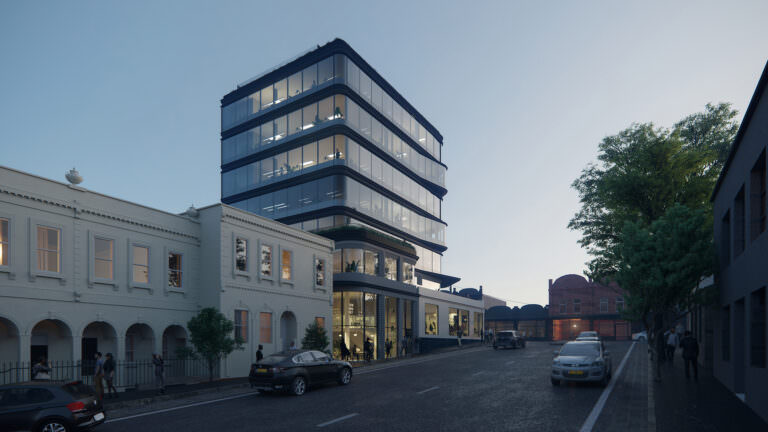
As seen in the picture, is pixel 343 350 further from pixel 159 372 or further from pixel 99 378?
pixel 99 378

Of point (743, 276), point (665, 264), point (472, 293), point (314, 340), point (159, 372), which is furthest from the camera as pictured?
point (472, 293)

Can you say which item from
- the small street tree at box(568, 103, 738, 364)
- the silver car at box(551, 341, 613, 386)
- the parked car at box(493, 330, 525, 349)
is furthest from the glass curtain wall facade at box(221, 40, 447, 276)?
the silver car at box(551, 341, 613, 386)

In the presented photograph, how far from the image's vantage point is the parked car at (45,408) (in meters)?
10.7

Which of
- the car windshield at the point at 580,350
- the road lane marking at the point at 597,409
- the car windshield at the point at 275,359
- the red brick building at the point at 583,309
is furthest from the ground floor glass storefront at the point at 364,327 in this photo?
the red brick building at the point at 583,309

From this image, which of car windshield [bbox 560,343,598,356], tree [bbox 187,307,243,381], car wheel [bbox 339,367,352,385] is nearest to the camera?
car windshield [bbox 560,343,598,356]

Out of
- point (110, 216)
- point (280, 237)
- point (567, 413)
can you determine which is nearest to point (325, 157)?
point (280, 237)

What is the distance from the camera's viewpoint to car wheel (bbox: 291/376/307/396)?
1805 centimetres

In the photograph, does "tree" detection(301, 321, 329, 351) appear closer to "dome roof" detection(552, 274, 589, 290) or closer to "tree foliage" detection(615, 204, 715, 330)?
"tree foliage" detection(615, 204, 715, 330)

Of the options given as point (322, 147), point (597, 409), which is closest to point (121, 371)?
point (597, 409)

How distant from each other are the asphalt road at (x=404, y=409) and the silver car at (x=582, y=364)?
0.44m

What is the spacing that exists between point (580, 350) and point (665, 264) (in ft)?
15.2

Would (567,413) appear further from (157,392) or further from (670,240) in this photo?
(157,392)

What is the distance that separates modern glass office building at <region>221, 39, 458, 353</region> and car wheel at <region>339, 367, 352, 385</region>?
17161 mm

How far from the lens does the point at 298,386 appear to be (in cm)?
1830
